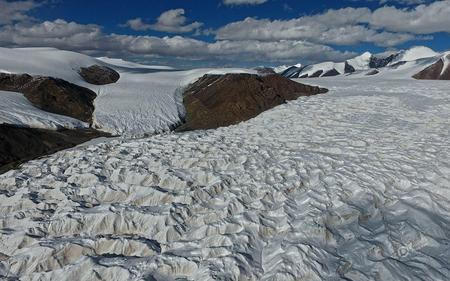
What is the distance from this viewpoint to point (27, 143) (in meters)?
23.9

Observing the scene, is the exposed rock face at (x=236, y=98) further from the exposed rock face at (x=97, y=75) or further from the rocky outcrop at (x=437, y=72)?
the rocky outcrop at (x=437, y=72)

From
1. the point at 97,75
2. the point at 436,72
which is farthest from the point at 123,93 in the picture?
the point at 436,72

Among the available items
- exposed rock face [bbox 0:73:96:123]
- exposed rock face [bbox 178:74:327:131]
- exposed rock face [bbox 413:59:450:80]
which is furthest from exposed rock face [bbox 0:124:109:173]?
exposed rock face [bbox 413:59:450:80]

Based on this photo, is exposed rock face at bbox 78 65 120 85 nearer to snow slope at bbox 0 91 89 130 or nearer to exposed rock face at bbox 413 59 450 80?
snow slope at bbox 0 91 89 130

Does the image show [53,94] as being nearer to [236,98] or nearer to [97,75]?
[236,98]

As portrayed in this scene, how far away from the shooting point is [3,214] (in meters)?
14.4

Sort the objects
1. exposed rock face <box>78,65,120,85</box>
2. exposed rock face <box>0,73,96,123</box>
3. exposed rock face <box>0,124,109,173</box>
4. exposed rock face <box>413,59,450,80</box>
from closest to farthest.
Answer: exposed rock face <box>0,124,109,173</box>
exposed rock face <box>0,73,96,123</box>
exposed rock face <box>78,65,120,85</box>
exposed rock face <box>413,59,450,80</box>

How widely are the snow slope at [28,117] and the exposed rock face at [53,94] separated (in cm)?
177

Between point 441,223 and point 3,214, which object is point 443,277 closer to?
point 441,223

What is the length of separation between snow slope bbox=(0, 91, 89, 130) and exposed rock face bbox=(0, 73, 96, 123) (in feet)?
5.81

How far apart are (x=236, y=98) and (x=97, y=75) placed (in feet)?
94.6

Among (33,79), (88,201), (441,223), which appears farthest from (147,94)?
(441,223)

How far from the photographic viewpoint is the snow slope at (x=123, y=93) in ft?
111

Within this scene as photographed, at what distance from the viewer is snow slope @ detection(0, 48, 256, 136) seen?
33.8 metres
